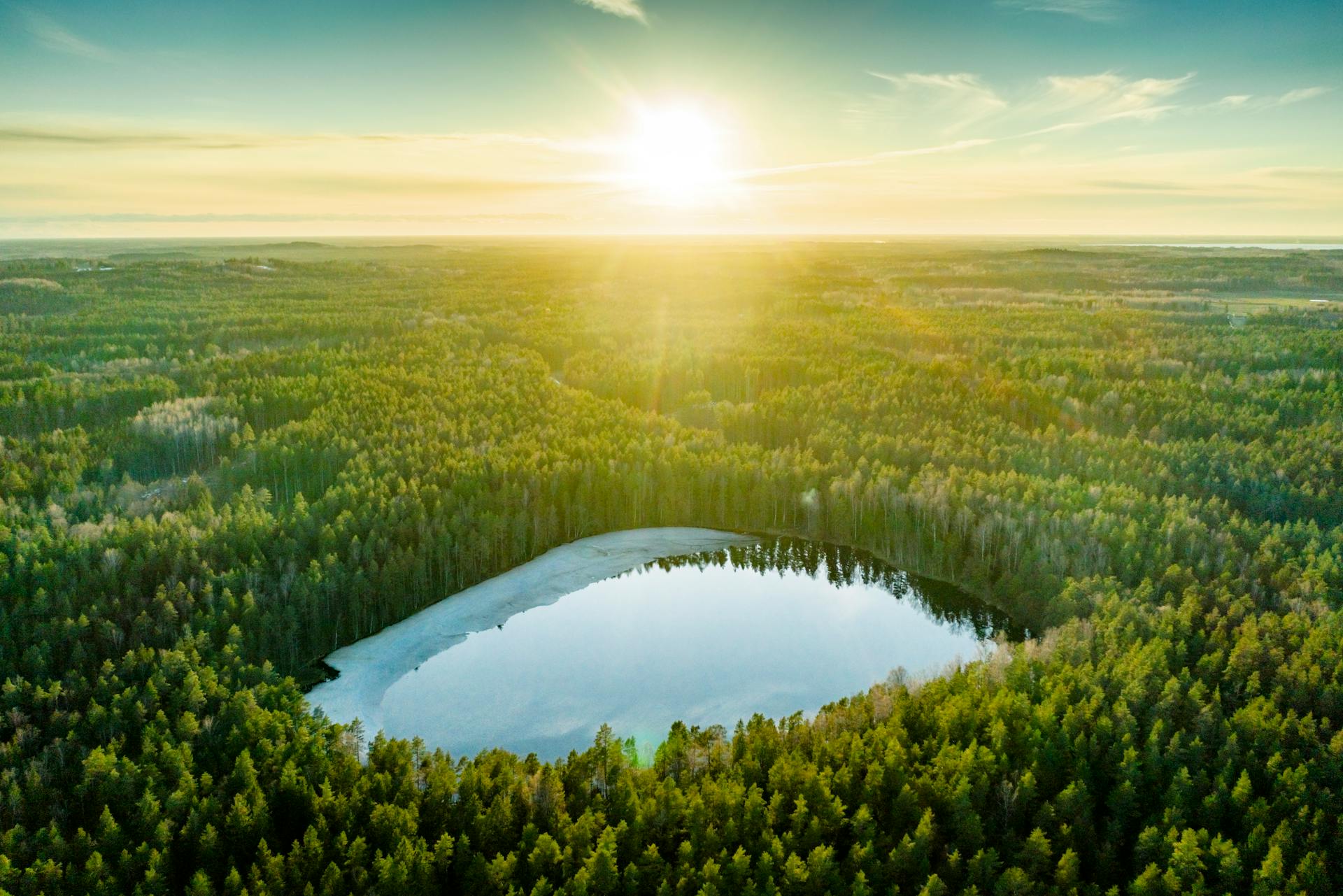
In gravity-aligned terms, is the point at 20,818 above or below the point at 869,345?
below

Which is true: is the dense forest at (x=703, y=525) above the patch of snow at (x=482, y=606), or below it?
above

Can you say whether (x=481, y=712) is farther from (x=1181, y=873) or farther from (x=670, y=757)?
(x=1181, y=873)


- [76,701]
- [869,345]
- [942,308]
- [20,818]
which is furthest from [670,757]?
[942,308]

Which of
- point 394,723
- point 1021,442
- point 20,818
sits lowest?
point 394,723

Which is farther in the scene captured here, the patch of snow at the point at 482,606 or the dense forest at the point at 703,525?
the patch of snow at the point at 482,606

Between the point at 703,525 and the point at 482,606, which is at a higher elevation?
the point at 703,525

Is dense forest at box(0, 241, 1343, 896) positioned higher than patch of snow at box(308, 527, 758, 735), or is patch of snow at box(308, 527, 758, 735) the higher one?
dense forest at box(0, 241, 1343, 896)

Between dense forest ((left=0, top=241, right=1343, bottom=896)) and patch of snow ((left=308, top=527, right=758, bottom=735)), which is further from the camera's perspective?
patch of snow ((left=308, top=527, right=758, bottom=735))

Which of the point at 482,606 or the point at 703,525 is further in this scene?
Answer: the point at 703,525
